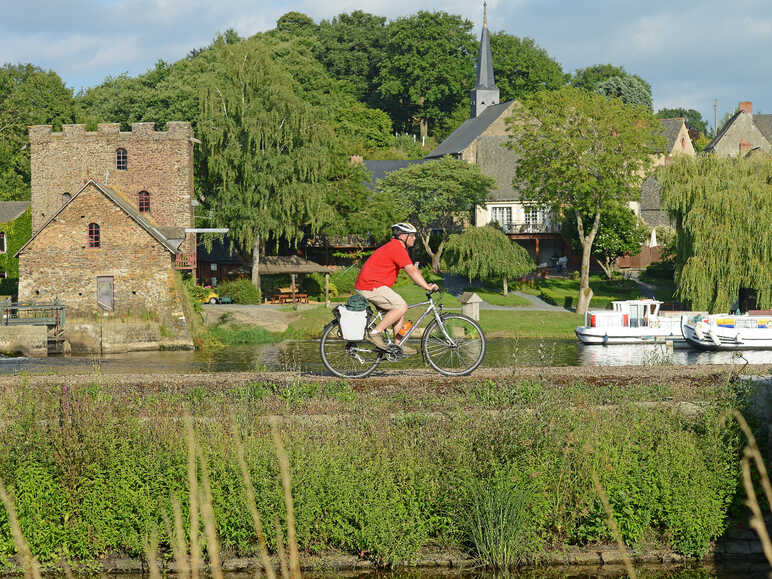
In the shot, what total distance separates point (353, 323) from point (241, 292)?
1543 inches

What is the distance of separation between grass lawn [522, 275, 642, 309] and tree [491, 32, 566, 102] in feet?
143

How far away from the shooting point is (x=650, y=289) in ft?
181

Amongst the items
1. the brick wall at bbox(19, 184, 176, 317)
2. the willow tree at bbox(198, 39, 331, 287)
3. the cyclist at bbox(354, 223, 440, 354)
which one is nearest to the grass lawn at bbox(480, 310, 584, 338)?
the willow tree at bbox(198, 39, 331, 287)

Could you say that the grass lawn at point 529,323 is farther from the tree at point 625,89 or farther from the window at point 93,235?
the tree at point 625,89

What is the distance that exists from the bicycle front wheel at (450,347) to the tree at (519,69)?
8998cm

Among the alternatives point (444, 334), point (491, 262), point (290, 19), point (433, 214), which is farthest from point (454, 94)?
point (444, 334)

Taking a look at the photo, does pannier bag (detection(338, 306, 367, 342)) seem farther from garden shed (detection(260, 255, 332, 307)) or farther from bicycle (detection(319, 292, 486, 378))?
garden shed (detection(260, 255, 332, 307))

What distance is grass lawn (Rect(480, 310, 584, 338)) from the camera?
4369cm

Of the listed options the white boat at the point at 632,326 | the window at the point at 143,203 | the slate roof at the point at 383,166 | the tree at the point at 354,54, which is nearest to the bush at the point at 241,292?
the window at the point at 143,203

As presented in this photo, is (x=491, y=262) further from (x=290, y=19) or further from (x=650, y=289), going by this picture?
(x=290, y=19)

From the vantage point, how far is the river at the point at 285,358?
33.0 metres

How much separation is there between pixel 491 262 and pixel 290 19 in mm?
63107

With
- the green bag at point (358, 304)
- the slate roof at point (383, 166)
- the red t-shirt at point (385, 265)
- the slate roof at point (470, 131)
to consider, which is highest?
the slate roof at point (470, 131)

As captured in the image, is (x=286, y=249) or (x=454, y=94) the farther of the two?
(x=454, y=94)
